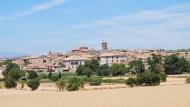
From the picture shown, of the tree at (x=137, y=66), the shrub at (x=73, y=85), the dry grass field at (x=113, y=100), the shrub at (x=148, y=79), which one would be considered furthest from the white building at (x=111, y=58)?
the dry grass field at (x=113, y=100)

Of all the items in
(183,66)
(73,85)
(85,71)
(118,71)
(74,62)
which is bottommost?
(73,85)

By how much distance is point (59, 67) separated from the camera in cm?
18212

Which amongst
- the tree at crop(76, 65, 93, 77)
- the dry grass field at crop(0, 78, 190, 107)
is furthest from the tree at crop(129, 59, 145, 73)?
the dry grass field at crop(0, 78, 190, 107)

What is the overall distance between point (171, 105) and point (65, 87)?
1732 inches

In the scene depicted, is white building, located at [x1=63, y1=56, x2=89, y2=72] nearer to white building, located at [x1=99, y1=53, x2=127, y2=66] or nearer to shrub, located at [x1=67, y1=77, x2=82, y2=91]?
white building, located at [x1=99, y1=53, x2=127, y2=66]

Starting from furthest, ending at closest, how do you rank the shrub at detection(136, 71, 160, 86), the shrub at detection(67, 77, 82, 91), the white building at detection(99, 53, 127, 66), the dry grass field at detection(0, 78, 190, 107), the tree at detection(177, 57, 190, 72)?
the white building at detection(99, 53, 127, 66), the tree at detection(177, 57, 190, 72), the shrub at detection(136, 71, 160, 86), the shrub at detection(67, 77, 82, 91), the dry grass field at detection(0, 78, 190, 107)

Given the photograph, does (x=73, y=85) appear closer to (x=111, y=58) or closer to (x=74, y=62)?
(x=74, y=62)

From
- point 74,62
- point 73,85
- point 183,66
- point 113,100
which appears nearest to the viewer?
point 113,100

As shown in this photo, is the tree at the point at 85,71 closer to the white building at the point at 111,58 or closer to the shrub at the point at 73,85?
the white building at the point at 111,58

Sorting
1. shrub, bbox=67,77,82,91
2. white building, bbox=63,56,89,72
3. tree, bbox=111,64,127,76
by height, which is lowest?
shrub, bbox=67,77,82,91

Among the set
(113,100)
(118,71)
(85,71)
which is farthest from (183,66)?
(113,100)

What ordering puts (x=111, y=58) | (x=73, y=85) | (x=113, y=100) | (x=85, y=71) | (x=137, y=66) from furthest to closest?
1. (x=111, y=58)
2. (x=137, y=66)
3. (x=85, y=71)
4. (x=73, y=85)
5. (x=113, y=100)

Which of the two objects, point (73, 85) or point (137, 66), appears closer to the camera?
point (73, 85)

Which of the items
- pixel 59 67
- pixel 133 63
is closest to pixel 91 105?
pixel 133 63
